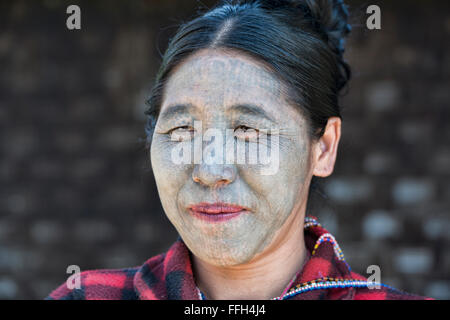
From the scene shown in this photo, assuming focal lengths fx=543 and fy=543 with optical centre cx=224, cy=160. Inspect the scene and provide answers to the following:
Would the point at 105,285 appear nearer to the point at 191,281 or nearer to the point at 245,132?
the point at 191,281

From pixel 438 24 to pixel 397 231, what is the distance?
146 centimetres

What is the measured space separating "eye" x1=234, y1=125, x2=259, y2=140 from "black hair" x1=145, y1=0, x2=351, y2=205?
0.52 feet

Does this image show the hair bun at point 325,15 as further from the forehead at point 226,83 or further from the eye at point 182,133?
the eye at point 182,133

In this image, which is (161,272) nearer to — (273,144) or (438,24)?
(273,144)

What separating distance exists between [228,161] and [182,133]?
19cm

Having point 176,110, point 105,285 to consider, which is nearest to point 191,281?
point 105,285

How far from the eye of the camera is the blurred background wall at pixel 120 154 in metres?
3.82

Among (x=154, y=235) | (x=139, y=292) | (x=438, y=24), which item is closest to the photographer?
(x=139, y=292)

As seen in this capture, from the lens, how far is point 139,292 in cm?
177

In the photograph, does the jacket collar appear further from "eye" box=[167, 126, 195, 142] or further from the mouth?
"eye" box=[167, 126, 195, 142]

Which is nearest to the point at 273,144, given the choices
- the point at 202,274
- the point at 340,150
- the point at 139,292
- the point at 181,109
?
the point at 181,109

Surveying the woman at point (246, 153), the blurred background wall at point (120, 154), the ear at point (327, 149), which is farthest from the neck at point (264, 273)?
the blurred background wall at point (120, 154)

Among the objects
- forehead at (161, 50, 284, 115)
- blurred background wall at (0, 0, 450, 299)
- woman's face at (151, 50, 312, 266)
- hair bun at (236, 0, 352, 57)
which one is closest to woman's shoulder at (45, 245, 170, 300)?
woman's face at (151, 50, 312, 266)

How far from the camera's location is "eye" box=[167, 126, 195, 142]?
163 centimetres
